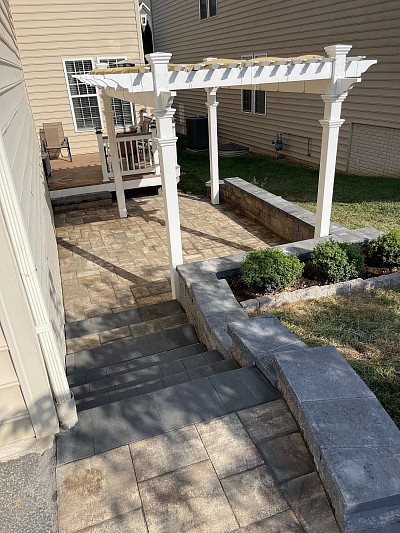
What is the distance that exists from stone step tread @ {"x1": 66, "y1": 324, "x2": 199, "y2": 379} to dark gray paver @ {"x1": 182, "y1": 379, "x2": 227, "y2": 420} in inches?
54.7

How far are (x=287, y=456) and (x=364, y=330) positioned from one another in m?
1.86

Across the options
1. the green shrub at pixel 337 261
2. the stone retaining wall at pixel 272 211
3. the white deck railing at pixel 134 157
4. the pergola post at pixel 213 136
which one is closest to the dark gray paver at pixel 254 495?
the green shrub at pixel 337 261

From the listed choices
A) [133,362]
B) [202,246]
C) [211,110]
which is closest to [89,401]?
[133,362]

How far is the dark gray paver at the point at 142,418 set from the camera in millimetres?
2447

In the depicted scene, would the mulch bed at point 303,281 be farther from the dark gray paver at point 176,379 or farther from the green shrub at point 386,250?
the dark gray paver at point 176,379

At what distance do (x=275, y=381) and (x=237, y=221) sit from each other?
5378mm

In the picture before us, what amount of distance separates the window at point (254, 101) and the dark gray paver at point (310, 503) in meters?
12.2

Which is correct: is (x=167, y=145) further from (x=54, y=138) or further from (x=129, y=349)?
(x=54, y=138)

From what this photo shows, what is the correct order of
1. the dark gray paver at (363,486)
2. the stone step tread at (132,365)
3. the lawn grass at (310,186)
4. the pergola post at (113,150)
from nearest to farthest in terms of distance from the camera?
1. the dark gray paver at (363,486)
2. the stone step tread at (132,365)
3. the lawn grass at (310,186)
4. the pergola post at (113,150)

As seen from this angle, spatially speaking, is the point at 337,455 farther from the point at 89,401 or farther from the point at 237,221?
the point at 237,221

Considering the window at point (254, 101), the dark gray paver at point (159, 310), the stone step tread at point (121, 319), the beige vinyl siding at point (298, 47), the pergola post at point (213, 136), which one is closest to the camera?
the stone step tread at point (121, 319)

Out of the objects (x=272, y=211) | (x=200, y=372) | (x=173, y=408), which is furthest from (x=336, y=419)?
(x=272, y=211)

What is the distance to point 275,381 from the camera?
2740mm

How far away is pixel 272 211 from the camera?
23.1 ft
